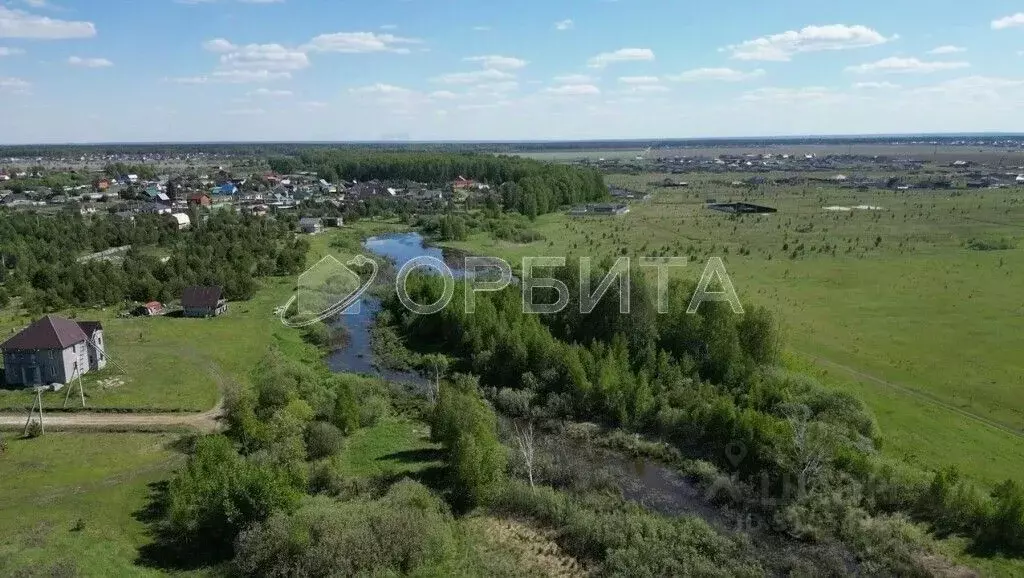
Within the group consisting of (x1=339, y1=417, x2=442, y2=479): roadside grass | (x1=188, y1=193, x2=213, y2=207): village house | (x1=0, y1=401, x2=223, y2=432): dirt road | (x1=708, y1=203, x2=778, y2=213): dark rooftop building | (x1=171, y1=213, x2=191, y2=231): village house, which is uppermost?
(x1=188, y1=193, x2=213, y2=207): village house

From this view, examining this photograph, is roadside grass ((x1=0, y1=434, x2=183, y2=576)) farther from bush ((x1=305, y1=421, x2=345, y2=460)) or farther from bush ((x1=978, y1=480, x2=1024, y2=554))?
bush ((x1=978, y1=480, x2=1024, y2=554))

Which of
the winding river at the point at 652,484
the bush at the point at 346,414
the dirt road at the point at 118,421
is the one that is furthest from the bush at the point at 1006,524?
the dirt road at the point at 118,421

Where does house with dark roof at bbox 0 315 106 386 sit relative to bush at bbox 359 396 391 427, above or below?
above

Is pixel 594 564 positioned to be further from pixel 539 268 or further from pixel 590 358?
pixel 539 268

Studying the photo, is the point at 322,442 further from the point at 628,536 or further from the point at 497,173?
the point at 497,173

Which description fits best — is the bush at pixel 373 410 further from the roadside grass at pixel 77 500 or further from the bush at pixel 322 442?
the roadside grass at pixel 77 500

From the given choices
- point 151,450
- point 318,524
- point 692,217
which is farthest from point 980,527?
point 692,217

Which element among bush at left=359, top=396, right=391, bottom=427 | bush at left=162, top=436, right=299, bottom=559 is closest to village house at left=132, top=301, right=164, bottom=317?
bush at left=359, top=396, right=391, bottom=427
